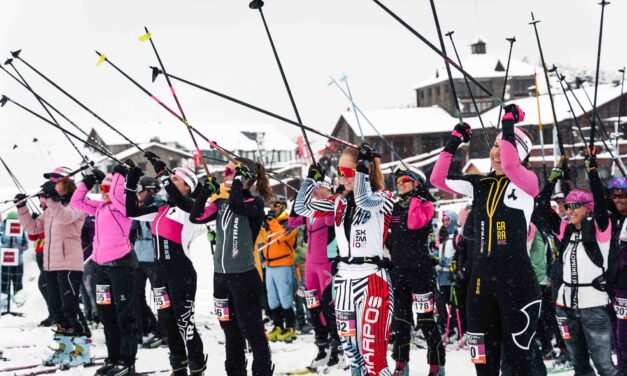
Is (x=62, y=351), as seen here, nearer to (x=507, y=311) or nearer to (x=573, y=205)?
(x=507, y=311)

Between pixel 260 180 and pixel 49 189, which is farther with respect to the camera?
pixel 49 189

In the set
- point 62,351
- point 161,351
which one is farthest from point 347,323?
point 161,351

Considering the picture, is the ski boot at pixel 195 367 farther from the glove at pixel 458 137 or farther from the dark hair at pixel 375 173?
the glove at pixel 458 137

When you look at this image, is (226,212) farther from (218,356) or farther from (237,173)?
(218,356)

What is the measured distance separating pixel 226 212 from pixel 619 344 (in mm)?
3624

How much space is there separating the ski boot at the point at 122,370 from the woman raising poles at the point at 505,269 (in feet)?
13.3

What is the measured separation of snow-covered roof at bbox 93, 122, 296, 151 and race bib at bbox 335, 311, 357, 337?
51195 mm

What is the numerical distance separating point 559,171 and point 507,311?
6.64 ft

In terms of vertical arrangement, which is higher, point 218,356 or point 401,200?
point 401,200

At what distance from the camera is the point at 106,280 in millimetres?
7598

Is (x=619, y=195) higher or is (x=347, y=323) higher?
(x=619, y=195)

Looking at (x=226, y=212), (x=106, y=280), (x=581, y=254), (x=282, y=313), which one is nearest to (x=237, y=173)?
(x=226, y=212)

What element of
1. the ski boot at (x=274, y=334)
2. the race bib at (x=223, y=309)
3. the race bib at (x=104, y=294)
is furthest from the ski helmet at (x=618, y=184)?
the ski boot at (x=274, y=334)

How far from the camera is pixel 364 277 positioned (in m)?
5.52
